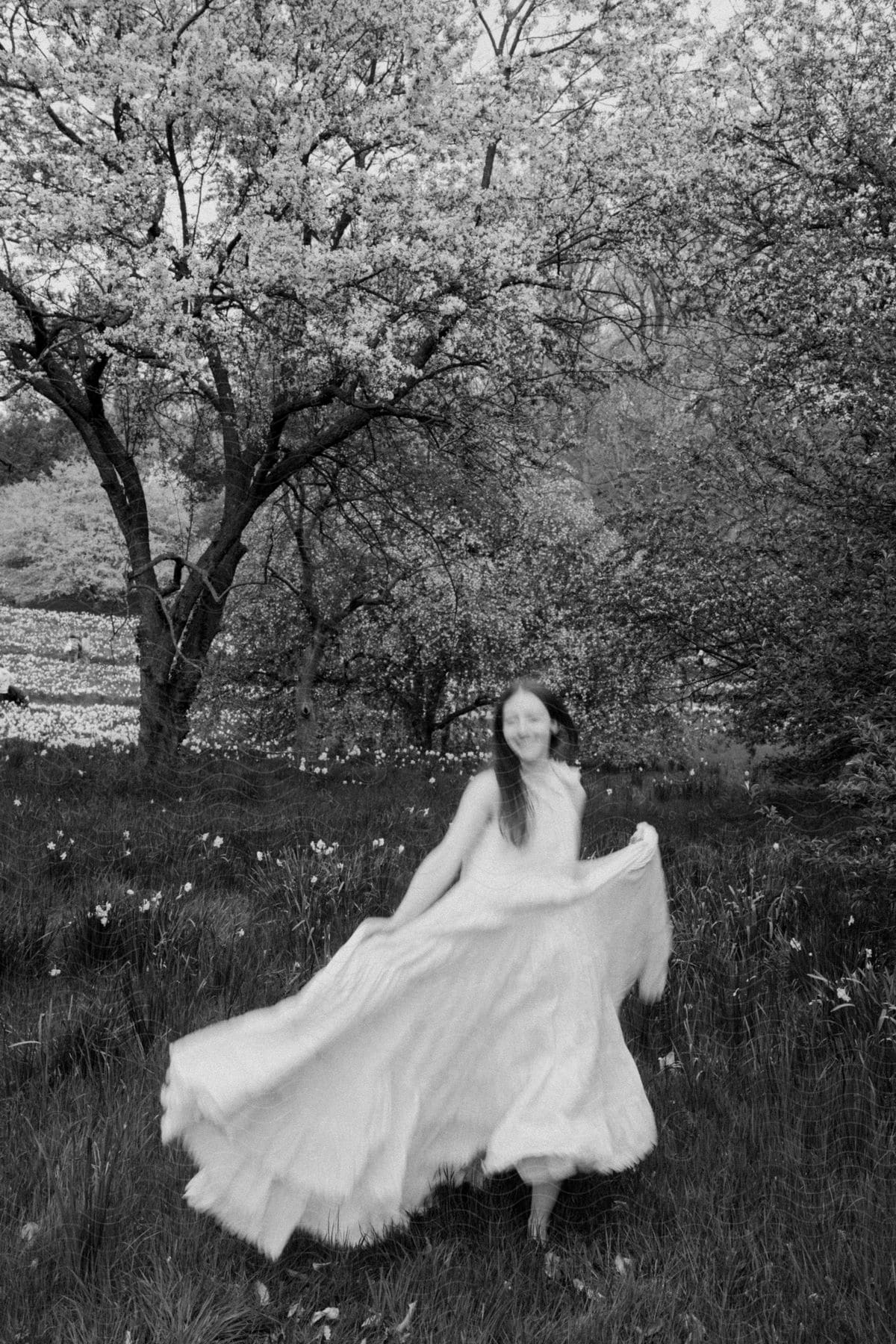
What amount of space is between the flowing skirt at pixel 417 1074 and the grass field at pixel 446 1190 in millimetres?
207

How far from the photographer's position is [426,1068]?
8.58 feet

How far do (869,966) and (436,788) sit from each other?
18.9ft

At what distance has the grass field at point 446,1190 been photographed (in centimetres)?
236

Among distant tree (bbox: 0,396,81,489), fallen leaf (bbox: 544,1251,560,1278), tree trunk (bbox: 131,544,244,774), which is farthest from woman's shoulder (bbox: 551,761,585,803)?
distant tree (bbox: 0,396,81,489)

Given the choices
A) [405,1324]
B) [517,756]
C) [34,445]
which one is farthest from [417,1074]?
[34,445]

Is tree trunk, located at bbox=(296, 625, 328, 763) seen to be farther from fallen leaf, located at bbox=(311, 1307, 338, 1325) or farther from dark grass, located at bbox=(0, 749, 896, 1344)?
fallen leaf, located at bbox=(311, 1307, 338, 1325)

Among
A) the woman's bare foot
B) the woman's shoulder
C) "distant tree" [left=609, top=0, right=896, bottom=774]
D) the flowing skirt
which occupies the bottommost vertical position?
the woman's bare foot

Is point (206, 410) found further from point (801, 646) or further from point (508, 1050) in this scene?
point (508, 1050)

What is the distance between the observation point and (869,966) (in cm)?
379

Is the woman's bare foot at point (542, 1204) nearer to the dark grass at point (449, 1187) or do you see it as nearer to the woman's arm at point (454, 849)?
the dark grass at point (449, 1187)

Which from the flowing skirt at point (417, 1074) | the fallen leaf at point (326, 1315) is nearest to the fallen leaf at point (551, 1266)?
the flowing skirt at point (417, 1074)

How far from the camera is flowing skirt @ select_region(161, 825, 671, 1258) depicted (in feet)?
8.02

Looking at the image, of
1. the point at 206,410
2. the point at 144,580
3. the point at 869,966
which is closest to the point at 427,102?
the point at 206,410

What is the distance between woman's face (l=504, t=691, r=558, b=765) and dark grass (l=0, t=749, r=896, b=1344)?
1.29 meters
